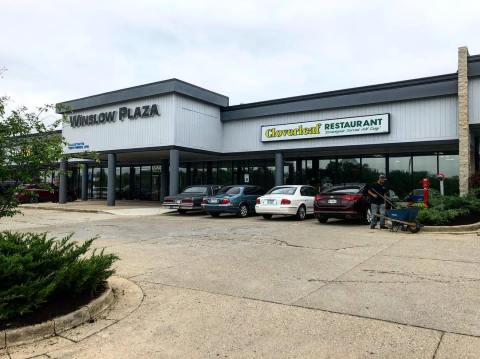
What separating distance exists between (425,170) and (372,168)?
9.45 feet

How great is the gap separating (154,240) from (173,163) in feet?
37.5

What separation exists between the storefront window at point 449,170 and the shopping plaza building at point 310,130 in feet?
0.16

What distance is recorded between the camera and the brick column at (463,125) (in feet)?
52.1

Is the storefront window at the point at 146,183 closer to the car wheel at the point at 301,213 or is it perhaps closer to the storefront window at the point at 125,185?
the storefront window at the point at 125,185

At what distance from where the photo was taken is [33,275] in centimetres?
461

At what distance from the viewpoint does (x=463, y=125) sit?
1606 cm

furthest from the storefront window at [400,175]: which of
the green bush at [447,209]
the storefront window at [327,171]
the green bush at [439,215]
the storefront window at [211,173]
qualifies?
the storefront window at [211,173]

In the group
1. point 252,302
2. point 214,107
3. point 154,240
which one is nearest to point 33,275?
point 252,302

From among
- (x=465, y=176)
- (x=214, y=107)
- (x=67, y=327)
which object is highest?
(x=214, y=107)

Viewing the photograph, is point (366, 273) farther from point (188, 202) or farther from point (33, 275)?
point (188, 202)

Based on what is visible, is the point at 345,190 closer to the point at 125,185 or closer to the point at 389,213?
the point at 389,213

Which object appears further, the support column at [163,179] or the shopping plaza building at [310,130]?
the support column at [163,179]

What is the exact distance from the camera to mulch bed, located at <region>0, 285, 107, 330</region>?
414cm

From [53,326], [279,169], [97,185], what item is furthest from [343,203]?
[97,185]
